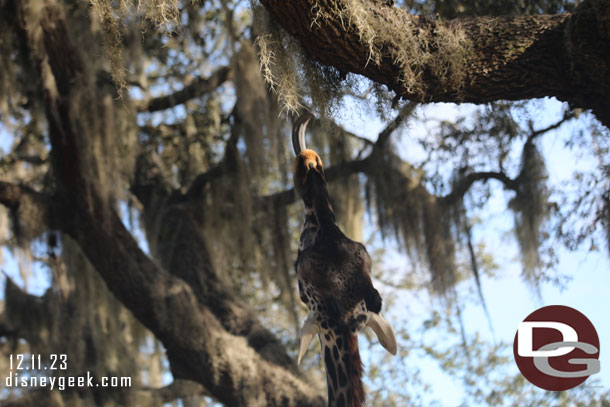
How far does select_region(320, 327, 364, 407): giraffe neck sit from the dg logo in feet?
4.60

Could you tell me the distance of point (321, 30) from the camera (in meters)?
2.58

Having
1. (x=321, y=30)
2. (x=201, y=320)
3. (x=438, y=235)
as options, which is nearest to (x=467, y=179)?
(x=438, y=235)

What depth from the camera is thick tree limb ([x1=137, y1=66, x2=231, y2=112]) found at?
6418mm

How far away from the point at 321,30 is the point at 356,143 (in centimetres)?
393

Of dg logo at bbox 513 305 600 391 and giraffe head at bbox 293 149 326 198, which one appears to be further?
dg logo at bbox 513 305 600 391

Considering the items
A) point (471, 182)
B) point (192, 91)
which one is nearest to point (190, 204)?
point (192, 91)

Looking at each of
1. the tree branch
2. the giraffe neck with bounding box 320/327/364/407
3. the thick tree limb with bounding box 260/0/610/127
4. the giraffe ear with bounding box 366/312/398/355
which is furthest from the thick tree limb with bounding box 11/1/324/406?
the thick tree limb with bounding box 260/0/610/127

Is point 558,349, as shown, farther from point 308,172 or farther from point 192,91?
point 192,91

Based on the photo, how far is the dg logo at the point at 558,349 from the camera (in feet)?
12.4

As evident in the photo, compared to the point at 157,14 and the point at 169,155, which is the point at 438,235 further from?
the point at 157,14

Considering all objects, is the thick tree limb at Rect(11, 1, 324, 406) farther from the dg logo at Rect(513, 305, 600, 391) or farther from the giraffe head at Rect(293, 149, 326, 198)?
the giraffe head at Rect(293, 149, 326, 198)

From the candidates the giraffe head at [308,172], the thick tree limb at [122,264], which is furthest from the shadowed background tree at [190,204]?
the giraffe head at [308,172]

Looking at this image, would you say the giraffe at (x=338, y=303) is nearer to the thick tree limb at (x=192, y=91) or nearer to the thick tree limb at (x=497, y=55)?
the thick tree limb at (x=497, y=55)

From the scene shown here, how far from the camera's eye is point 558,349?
3789mm
